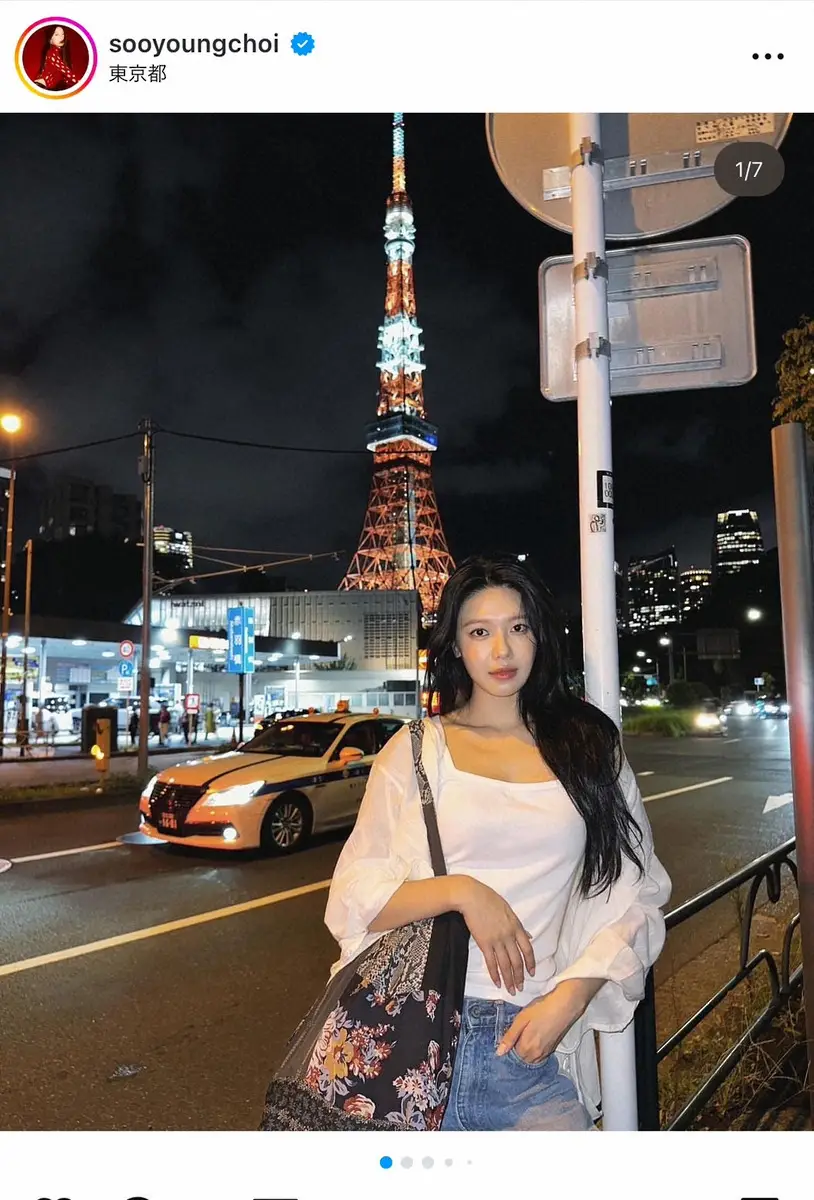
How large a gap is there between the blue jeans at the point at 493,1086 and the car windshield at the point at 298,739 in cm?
810

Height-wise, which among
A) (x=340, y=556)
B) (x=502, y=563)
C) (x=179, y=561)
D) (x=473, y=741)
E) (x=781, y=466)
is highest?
(x=179, y=561)

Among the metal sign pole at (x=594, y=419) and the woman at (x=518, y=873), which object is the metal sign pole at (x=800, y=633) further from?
the woman at (x=518, y=873)

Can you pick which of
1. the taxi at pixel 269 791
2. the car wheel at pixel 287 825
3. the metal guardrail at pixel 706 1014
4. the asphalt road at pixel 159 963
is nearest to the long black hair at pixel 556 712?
the metal guardrail at pixel 706 1014

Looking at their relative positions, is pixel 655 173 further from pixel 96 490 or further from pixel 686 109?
pixel 96 490

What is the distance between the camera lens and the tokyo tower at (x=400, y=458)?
71000 millimetres

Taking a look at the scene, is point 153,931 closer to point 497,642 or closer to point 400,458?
point 497,642

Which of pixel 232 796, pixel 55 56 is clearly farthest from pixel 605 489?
pixel 232 796

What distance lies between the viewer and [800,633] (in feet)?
7.59

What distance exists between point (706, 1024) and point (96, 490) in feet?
328

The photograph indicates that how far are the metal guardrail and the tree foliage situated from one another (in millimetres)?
2511

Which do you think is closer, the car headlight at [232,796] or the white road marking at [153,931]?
the white road marking at [153,931]

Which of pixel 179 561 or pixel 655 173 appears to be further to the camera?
pixel 179 561

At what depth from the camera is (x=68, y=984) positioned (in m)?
4.96
